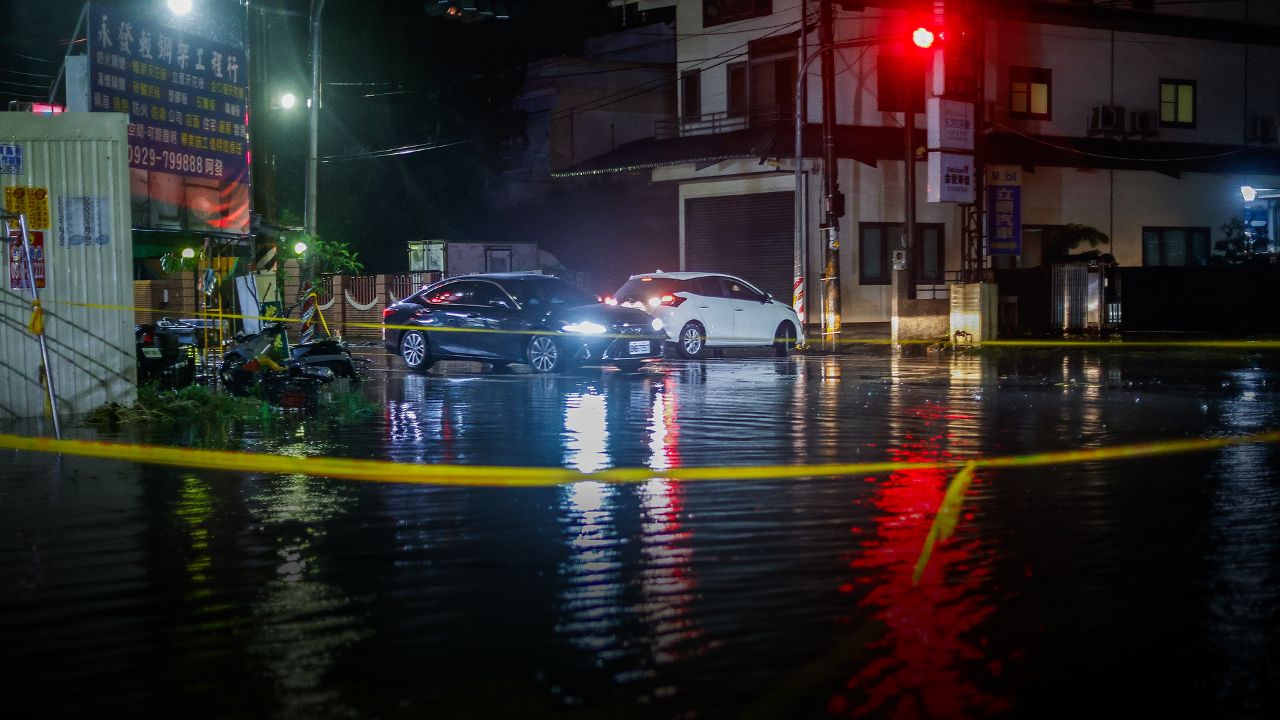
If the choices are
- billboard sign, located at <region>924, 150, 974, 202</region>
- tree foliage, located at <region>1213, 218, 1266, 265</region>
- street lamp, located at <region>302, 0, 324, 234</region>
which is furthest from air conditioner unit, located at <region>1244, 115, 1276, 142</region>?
street lamp, located at <region>302, 0, 324, 234</region>

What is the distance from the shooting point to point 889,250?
39.7 m

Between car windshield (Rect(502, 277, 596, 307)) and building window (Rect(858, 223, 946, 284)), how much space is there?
1768cm


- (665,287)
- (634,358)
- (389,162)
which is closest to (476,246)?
(389,162)

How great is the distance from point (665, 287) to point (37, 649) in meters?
21.1

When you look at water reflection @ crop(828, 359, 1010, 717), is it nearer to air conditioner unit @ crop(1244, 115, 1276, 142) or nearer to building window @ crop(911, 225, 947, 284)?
building window @ crop(911, 225, 947, 284)

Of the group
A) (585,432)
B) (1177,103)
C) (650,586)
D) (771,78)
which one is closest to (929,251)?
(771,78)

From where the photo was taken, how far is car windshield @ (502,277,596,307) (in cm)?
2236

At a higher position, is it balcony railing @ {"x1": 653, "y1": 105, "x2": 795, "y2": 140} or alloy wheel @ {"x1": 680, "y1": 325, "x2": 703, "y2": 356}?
balcony railing @ {"x1": 653, "y1": 105, "x2": 795, "y2": 140}

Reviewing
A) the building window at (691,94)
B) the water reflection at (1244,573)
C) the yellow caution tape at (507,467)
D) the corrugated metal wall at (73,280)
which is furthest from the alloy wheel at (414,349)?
the building window at (691,94)

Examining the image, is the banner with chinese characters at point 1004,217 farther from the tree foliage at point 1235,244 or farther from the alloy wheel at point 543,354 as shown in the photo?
the alloy wheel at point 543,354

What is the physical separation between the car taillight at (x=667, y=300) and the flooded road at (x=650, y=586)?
13.0m

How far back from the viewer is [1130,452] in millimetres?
11891

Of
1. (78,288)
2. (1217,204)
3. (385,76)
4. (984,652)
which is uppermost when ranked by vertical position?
(385,76)

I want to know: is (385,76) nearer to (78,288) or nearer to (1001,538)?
(78,288)
